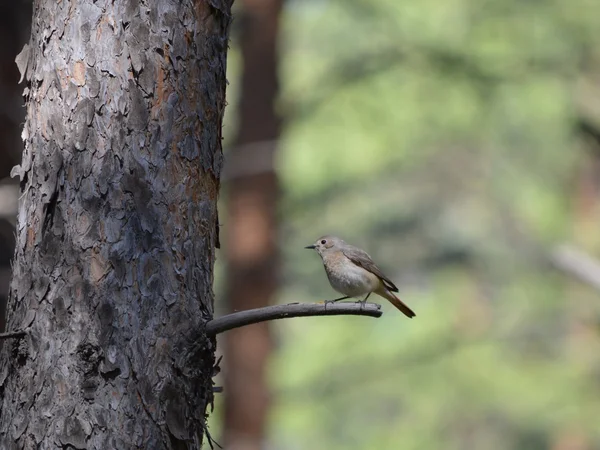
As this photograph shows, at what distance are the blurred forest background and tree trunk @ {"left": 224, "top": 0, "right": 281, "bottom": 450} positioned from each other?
0.8 inches

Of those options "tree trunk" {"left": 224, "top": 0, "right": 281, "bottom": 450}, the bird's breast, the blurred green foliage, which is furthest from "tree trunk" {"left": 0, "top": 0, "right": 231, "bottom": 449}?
the blurred green foliage

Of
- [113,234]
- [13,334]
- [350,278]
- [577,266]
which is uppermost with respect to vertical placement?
[577,266]

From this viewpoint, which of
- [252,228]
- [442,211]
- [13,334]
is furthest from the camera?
[442,211]

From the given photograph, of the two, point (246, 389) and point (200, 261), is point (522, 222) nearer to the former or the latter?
point (246, 389)

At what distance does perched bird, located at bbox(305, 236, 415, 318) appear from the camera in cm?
419

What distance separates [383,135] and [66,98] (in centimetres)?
1086

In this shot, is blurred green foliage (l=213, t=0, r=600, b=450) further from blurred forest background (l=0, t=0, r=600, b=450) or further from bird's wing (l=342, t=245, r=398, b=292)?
bird's wing (l=342, t=245, r=398, b=292)

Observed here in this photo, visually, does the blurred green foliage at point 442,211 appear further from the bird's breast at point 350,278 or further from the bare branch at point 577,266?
the bird's breast at point 350,278

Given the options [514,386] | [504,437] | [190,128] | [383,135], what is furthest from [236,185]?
[504,437]

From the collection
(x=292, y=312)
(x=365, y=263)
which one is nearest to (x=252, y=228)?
(x=365, y=263)

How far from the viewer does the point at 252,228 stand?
352 inches

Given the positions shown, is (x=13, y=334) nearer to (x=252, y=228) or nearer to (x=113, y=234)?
(x=113, y=234)

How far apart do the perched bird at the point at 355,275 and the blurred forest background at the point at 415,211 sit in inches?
106

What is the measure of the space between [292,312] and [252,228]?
252 inches
